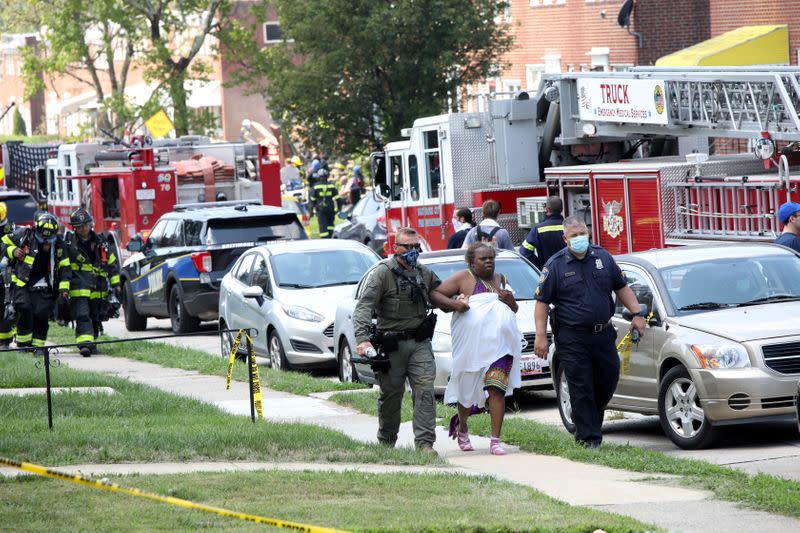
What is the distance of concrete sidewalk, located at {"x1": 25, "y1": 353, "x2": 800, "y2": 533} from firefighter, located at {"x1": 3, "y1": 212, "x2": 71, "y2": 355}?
3.34 meters

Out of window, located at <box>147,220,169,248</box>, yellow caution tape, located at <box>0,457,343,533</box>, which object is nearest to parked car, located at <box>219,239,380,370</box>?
window, located at <box>147,220,169,248</box>

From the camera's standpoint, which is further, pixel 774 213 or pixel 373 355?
pixel 774 213

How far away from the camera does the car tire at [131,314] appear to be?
76.6 ft

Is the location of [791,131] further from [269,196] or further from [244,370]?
[269,196]

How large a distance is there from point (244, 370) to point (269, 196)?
13704 mm

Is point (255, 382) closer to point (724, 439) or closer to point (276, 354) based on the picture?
point (724, 439)

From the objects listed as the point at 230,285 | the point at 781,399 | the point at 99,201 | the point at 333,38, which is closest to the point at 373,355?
the point at 781,399

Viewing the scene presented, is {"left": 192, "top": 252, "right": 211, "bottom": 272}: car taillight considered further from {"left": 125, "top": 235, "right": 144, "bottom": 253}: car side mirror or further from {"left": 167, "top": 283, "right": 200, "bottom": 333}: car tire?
{"left": 125, "top": 235, "right": 144, "bottom": 253}: car side mirror

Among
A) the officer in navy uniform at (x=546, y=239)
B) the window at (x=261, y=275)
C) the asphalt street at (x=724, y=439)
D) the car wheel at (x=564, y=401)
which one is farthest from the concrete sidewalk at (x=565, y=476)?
the officer in navy uniform at (x=546, y=239)

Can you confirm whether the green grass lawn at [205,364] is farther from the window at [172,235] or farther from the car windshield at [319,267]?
the window at [172,235]

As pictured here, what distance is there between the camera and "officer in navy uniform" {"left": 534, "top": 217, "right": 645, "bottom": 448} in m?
10.6

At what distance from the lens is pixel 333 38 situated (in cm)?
3178

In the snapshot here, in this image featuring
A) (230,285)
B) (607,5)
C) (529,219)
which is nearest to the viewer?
(230,285)

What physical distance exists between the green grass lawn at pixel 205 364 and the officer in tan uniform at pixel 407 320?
4.13 meters
